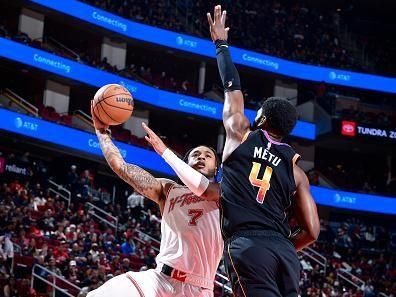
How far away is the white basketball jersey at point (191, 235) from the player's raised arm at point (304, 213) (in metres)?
1.02

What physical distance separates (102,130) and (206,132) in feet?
Result: 88.0

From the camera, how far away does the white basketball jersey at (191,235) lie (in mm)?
5305

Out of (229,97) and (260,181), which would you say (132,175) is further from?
(260,181)

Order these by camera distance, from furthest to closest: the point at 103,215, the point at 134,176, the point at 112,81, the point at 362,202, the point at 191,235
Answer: the point at 362,202 < the point at 112,81 < the point at 103,215 < the point at 134,176 < the point at 191,235

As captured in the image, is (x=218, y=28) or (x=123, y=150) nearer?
(x=218, y=28)

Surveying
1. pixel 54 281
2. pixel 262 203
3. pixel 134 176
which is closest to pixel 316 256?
pixel 54 281

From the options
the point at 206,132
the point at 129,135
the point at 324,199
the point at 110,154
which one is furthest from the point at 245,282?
the point at 206,132

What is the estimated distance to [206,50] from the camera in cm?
3016

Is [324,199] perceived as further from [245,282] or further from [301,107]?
[245,282]

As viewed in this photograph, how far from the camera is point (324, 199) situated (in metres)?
29.4

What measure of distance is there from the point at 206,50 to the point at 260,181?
26224 mm

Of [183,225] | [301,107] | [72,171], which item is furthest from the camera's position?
[301,107]

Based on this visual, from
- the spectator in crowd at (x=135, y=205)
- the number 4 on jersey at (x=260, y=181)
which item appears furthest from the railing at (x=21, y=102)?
the number 4 on jersey at (x=260, y=181)

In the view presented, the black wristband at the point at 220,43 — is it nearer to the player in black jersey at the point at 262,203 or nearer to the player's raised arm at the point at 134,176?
the player in black jersey at the point at 262,203
